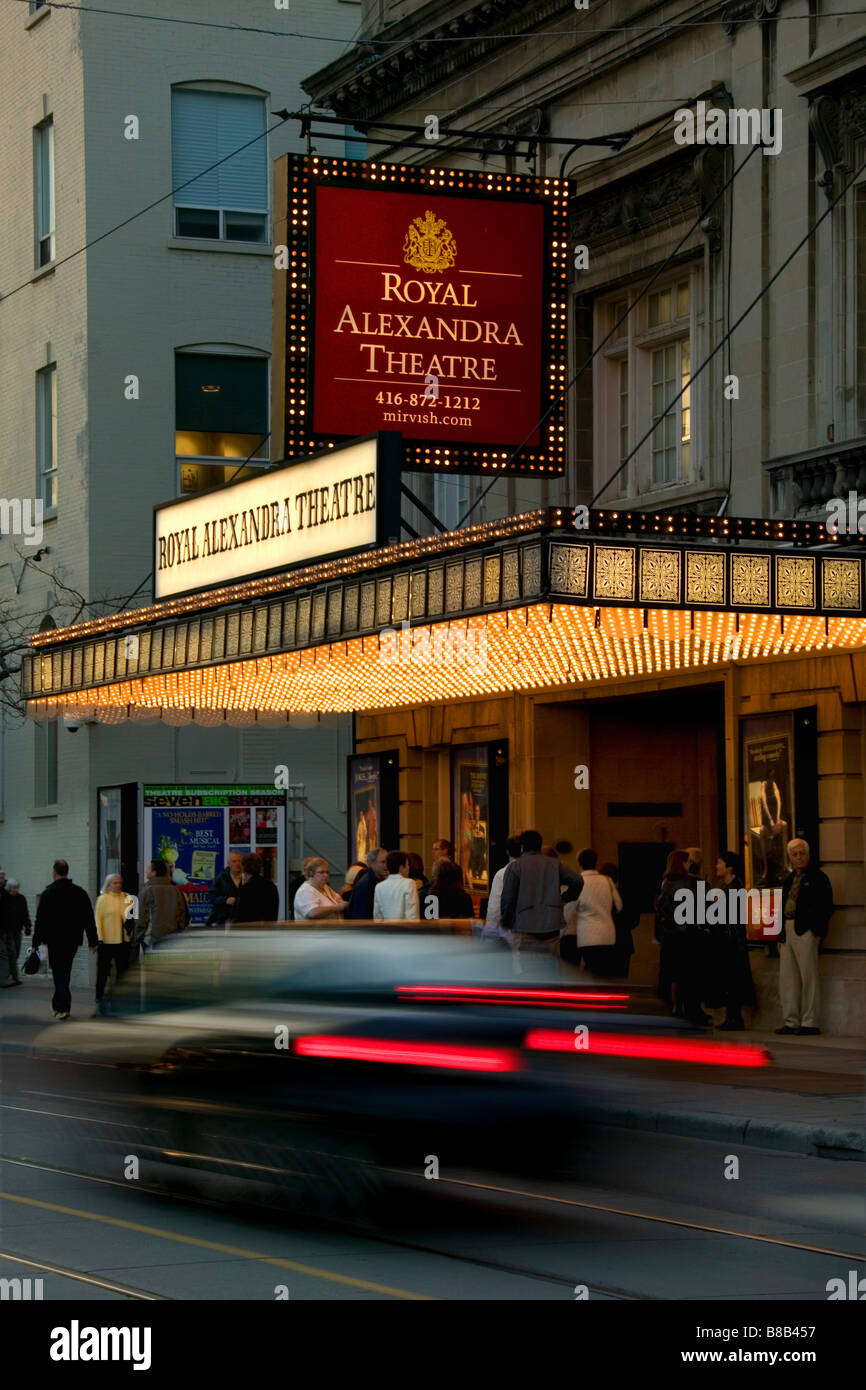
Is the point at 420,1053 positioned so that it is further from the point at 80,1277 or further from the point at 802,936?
the point at 802,936

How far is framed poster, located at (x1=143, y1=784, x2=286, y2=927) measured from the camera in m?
27.0

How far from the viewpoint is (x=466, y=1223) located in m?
10.4

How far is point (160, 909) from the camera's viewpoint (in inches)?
957

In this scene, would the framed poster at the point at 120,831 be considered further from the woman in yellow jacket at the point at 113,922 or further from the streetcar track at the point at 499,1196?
the streetcar track at the point at 499,1196

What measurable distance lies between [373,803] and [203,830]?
2.55m

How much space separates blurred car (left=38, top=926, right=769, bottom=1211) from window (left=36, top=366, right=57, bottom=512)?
2570 cm

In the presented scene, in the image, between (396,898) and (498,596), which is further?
(396,898)

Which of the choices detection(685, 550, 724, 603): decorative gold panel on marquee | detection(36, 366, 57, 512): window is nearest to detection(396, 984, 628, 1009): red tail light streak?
detection(685, 550, 724, 603): decorative gold panel on marquee

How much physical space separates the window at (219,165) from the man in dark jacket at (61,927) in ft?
47.7

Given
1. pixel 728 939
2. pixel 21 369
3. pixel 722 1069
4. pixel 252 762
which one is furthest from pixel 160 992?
pixel 21 369

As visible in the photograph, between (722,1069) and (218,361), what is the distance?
87.3 feet

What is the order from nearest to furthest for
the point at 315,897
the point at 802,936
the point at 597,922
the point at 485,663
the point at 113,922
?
the point at 802,936
the point at 315,897
the point at 597,922
the point at 485,663
the point at 113,922

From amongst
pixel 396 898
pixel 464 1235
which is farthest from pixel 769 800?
pixel 464 1235

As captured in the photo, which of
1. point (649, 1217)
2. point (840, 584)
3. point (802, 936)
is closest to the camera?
point (649, 1217)
